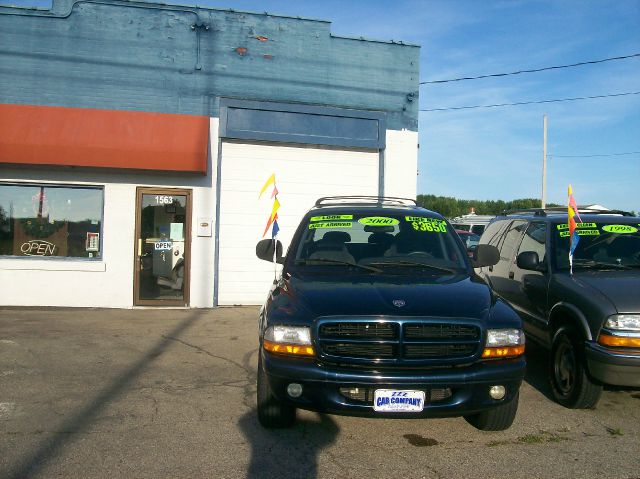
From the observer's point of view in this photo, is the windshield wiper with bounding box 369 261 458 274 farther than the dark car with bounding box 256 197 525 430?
Yes

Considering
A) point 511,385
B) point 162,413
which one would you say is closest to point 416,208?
point 511,385

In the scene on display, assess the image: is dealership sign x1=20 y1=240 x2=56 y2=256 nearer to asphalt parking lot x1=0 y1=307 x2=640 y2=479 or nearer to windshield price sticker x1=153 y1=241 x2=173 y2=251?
windshield price sticker x1=153 y1=241 x2=173 y2=251

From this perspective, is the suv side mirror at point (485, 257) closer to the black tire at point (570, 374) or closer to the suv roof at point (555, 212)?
the black tire at point (570, 374)

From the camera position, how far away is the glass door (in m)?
11.2

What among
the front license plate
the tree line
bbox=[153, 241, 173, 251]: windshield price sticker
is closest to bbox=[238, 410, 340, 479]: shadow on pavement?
the front license plate

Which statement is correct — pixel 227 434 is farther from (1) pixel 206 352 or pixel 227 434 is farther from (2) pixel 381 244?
(1) pixel 206 352

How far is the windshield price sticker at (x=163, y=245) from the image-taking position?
1127 centimetres

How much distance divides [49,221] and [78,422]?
7.01 meters

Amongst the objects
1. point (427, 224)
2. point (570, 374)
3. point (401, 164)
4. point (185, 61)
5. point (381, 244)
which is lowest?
point (570, 374)

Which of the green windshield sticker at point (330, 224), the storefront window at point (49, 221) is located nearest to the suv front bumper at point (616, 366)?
the green windshield sticker at point (330, 224)

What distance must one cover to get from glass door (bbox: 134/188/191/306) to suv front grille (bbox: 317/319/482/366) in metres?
7.59

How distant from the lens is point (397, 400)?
4070mm

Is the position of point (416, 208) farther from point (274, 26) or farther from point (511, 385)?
point (274, 26)

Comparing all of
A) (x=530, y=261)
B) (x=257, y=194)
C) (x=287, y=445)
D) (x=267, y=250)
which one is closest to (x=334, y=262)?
(x=267, y=250)
